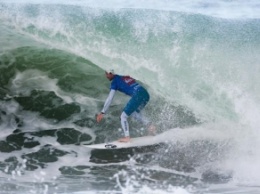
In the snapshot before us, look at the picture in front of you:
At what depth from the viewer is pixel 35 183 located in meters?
7.12

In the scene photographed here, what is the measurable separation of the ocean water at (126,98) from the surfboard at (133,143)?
138 mm

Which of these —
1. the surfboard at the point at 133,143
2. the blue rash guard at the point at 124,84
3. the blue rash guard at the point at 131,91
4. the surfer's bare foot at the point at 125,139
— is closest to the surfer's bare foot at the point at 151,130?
the surfboard at the point at 133,143

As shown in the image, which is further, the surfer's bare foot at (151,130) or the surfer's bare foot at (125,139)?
the surfer's bare foot at (151,130)

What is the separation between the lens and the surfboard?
8.35 meters

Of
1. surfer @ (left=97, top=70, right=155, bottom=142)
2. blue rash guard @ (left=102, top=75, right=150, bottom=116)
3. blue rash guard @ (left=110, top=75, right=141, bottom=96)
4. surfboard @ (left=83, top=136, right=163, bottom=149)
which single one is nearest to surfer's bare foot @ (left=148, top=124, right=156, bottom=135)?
surfer @ (left=97, top=70, right=155, bottom=142)

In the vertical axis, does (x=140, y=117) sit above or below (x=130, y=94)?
below

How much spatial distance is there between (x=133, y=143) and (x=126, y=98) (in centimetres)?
179

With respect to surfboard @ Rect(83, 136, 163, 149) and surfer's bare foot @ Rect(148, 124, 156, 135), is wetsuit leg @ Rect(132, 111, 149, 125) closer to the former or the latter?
surfer's bare foot @ Rect(148, 124, 156, 135)

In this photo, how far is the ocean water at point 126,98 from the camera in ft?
24.6

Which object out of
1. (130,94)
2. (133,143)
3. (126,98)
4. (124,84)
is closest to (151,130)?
(133,143)

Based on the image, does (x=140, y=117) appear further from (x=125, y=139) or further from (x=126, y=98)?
(x=126, y=98)

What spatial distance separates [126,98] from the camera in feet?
33.0

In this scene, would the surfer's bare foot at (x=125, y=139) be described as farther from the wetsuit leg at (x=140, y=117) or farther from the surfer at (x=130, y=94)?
the wetsuit leg at (x=140, y=117)

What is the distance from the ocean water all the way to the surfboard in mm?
138
